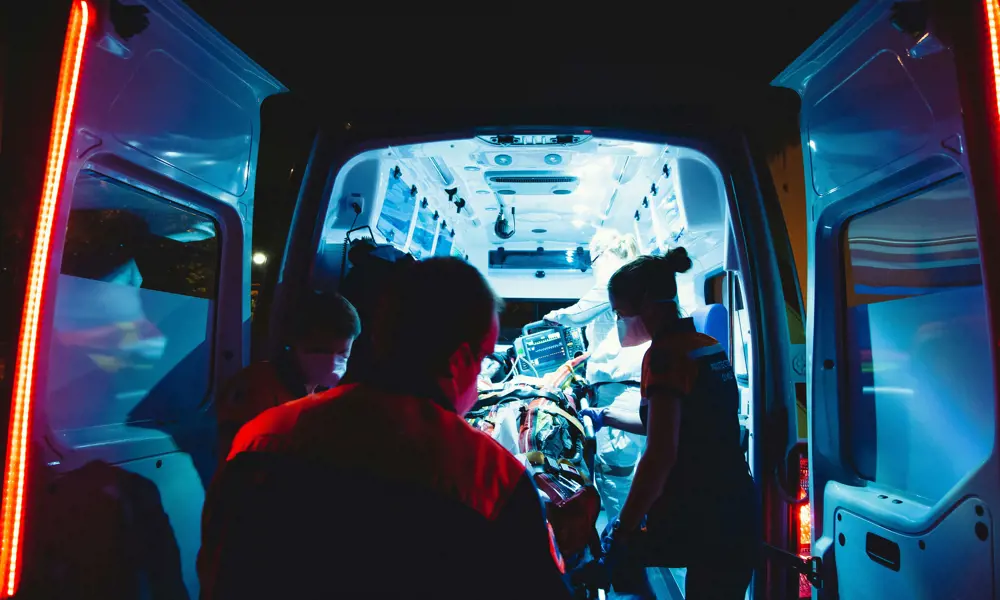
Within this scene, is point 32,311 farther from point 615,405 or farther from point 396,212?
point 615,405

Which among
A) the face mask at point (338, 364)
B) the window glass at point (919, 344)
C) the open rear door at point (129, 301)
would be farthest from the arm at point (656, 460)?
the open rear door at point (129, 301)

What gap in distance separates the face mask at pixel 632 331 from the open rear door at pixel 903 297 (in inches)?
42.2

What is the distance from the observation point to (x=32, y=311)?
4.29 ft

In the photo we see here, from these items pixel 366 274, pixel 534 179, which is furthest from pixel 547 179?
pixel 366 274

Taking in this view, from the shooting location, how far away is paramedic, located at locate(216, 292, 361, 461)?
207cm

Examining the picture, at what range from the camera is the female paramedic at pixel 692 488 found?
2.18 metres

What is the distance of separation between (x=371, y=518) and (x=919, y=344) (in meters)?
1.66

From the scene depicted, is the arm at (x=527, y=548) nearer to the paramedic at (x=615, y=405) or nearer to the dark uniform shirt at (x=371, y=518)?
the dark uniform shirt at (x=371, y=518)

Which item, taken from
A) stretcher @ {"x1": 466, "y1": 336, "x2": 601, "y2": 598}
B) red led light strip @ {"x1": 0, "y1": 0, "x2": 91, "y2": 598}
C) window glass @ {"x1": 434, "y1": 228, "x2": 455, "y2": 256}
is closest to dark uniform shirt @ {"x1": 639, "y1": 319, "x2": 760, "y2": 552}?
stretcher @ {"x1": 466, "y1": 336, "x2": 601, "y2": 598}

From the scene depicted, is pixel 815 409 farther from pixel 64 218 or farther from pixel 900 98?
pixel 64 218

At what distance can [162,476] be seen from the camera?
178 cm

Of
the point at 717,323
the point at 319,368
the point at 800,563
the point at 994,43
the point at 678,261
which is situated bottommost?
the point at 800,563

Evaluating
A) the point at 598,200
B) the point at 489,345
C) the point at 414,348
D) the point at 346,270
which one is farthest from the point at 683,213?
the point at 414,348

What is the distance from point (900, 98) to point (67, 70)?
91.9 inches
